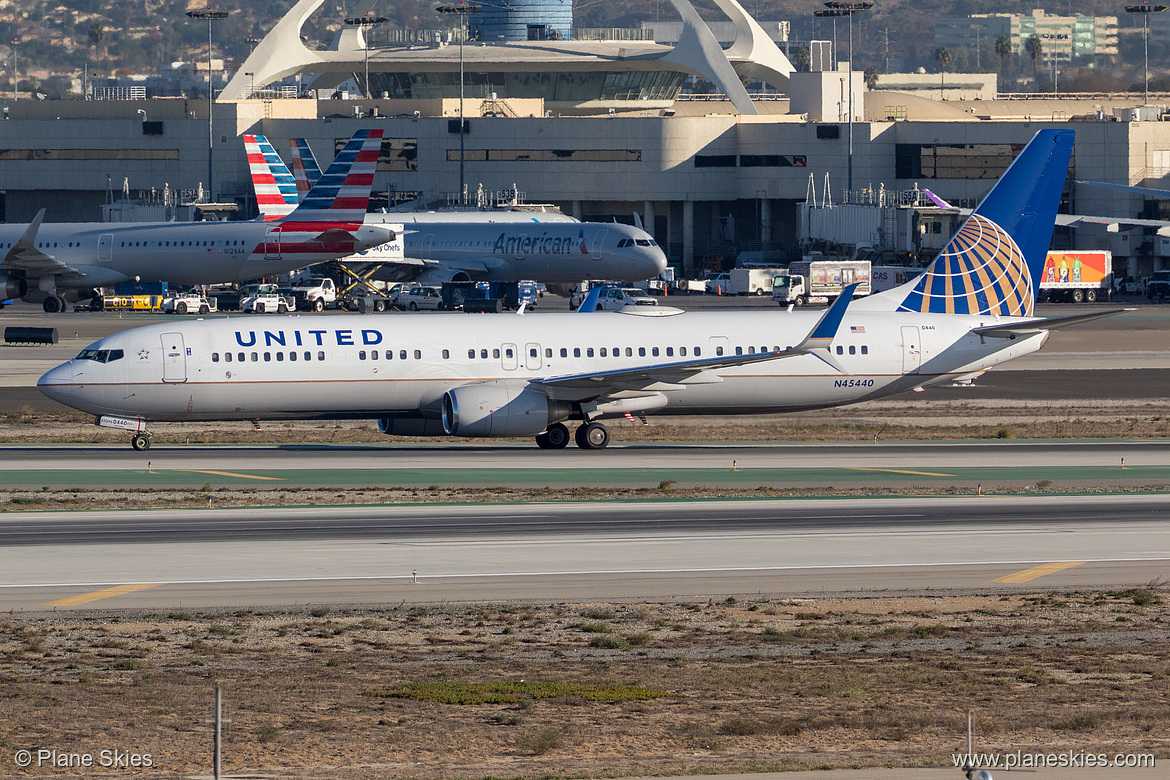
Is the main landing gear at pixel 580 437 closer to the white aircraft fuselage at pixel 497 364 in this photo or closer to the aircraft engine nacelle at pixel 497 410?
the white aircraft fuselage at pixel 497 364

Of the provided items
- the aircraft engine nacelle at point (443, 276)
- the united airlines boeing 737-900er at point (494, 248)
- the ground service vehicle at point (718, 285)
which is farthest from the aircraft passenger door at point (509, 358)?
the ground service vehicle at point (718, 285)

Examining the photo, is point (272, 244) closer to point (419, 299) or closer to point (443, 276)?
point (419, 299)

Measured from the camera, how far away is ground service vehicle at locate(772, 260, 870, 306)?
11012 cm

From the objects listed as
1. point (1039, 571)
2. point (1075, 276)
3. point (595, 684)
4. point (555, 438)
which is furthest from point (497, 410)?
point (1075, 276)

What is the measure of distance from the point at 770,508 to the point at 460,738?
18.3 meters

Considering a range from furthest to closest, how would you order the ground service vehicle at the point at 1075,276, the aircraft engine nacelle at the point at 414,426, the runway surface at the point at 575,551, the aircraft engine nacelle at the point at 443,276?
the aircraft engine nacelle at the point at 443,276
the ground service vehicle at the point at 1075,276
the aircraft engine nacelle at the point at 414,426
the runway surface at the point at 575,551

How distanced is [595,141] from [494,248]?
4064 centimetres

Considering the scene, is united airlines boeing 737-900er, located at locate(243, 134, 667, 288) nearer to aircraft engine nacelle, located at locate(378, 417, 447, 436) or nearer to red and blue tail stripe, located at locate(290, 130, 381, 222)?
red and blue tail stripe, located at locate(290, 130, 381, 222)

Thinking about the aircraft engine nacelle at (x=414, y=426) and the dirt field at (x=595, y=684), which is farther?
the aircraft engine nacelle at (x=414, y=426)

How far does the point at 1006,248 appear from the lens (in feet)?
163

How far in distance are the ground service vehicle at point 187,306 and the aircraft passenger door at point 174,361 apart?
5613 cm

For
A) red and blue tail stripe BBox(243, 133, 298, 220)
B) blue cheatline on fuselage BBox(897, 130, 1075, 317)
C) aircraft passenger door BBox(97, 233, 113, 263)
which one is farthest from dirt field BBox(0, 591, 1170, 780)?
red and blue tail stripe BBox(243, 133, 298, 220)

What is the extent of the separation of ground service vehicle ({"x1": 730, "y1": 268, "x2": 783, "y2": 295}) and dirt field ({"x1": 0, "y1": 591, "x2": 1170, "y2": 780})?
95.0m

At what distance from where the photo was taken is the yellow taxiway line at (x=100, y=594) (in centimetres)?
2552
